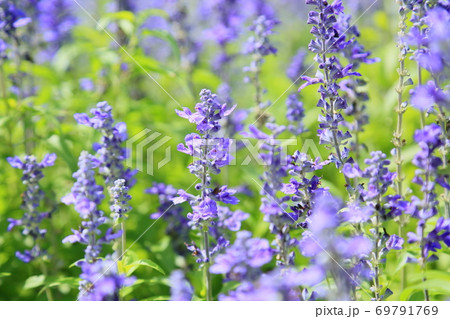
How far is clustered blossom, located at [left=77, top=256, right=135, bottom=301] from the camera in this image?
2.88 meters

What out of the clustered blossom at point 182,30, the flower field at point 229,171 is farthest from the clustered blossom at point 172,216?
the clustered blossom at point 182,30

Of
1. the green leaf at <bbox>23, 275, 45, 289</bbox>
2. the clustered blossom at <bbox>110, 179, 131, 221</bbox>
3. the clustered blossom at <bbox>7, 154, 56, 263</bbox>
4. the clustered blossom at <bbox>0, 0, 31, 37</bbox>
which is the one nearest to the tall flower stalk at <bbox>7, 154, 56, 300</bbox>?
the clustered blossom at <bbox>7, 154, 56, 263</bbox>

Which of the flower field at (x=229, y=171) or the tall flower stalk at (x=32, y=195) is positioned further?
the tall flower stalk at (x=32, y=195)

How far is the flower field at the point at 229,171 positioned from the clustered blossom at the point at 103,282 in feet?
0.05

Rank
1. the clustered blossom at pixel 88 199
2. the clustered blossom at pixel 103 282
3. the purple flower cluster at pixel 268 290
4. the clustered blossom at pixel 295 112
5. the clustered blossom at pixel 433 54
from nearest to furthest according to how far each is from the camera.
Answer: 1. the purple flower cluster at pixel 268 290
2. the clustered blossom at pixel 103 282
3. the clustered blossom at pixel 433 54
4. the clustered blossom at pixel 88 199
5. the clustered blossom at pixel 295 112

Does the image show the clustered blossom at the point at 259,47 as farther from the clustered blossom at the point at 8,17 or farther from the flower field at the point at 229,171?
the clustered blossom at the point at 8,17

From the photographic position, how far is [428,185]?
3.31 metres

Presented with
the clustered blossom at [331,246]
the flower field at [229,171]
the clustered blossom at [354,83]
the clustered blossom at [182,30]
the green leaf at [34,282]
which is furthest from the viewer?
the clustered blossom at [182,30]

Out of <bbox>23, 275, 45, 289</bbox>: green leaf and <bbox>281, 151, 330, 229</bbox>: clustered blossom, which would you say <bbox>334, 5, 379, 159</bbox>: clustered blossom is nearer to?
<bbox>281, 151, 330, 229</bbox>: clustered blossom

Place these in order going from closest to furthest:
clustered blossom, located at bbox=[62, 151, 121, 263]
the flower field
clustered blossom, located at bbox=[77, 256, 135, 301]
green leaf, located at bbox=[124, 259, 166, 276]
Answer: clustered blossom, located at bbox=[77, 256, 135, 301] < the flower field < green leaf, located at bbox=[124, 259, 166, 276] < clustered blossom, located at bbox=[62, 151, 121, 263]

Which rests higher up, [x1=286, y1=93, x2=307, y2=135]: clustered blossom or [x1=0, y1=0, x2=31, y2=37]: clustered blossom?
[x1=0, y1=0, x2=31, y2=37]: clustered blossom

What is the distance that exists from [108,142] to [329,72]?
1679 millimetres

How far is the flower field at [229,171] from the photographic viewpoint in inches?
127

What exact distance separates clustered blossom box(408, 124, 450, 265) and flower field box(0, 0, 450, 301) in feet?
0.03
